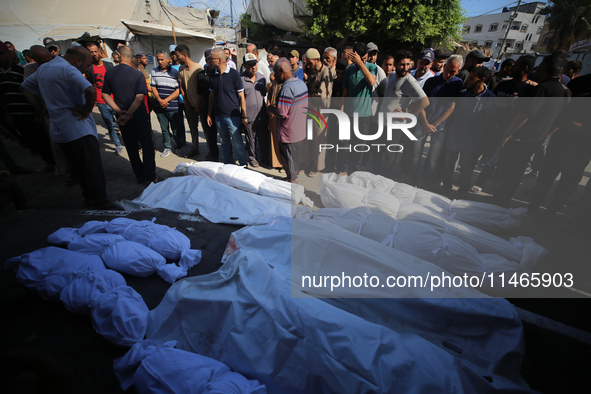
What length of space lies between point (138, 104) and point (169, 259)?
2.47 metres

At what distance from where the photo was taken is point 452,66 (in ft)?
12.0

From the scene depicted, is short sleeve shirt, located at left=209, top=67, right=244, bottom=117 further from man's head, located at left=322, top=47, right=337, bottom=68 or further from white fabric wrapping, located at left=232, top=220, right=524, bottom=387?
white fabric wrapping, located at left=232, top=220, right=524, bottom=387

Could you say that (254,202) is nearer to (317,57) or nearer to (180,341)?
(180,341)

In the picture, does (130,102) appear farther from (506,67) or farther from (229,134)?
(506,67)

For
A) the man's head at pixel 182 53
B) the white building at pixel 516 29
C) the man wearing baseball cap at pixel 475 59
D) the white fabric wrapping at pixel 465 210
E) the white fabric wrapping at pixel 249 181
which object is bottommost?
the white fabric wrapping at pixel 249 181

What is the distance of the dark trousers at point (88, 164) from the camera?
3266mm

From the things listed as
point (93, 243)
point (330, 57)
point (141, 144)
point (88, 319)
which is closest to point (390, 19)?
point (330, 57)

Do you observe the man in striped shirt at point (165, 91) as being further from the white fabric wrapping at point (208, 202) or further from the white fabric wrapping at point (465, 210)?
the white fabric wrapping at point (465, 210)

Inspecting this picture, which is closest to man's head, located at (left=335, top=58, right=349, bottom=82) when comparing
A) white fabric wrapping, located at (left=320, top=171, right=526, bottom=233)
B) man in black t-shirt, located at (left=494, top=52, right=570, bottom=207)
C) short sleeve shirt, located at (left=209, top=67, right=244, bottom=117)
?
short sleeve shirt, located at (left=209, top=67, right=244, bottom=117)

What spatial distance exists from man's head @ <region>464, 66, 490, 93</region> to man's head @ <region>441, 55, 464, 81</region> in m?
0.20

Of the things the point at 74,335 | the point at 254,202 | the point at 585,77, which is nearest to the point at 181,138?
the point at 254,202

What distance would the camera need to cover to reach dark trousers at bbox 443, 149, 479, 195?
3885 mm

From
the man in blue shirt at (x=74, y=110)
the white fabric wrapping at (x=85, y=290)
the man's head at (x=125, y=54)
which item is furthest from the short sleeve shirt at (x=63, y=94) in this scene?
the white fabric wrapping at (x=85, y=290)

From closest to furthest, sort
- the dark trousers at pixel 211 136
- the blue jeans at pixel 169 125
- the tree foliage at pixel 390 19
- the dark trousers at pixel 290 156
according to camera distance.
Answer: the dark trousers at pixel 290 156 → the dark trousers at pixel 211 136 → the blue jeans at pixel 169 125 → the tree foliage at pixel 390 19
